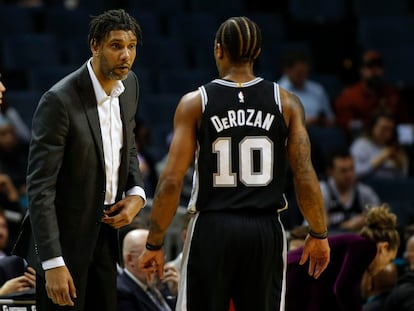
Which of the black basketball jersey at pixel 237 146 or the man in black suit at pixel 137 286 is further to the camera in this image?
the man in black suit at pixel 137 286

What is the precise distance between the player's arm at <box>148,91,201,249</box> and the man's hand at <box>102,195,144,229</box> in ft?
0.37

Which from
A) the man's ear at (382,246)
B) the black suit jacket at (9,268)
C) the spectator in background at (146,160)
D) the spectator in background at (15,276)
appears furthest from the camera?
the spectator in background at (146,160)

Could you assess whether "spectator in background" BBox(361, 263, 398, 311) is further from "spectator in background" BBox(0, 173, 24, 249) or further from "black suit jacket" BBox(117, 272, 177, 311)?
"spectator in background" BBox(0, 173, 24, 249)

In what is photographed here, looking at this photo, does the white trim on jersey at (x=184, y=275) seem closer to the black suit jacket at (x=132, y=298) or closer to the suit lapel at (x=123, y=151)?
the suit lapel at (x=123, y=151)

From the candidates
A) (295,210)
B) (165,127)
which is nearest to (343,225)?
(295,210)

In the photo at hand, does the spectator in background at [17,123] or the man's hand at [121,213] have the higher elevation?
the man's hand at [121,213]

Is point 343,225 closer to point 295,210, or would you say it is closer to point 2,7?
point 295,210

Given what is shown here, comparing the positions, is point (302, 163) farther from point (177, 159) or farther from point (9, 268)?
point (9, 268)

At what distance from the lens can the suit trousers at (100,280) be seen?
16.2 feet

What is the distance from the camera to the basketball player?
493cm

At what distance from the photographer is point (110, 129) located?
5023mm

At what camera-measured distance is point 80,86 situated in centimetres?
496

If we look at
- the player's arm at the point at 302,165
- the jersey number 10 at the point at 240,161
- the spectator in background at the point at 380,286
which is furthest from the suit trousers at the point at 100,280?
the spectator in background at the point at 380,286

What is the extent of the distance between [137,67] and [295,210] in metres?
2.70
